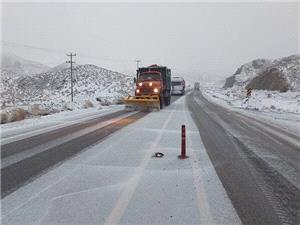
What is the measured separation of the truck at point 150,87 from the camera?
2560cm

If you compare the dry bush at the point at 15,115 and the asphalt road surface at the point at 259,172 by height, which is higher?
the dry bush at the point at 15,115

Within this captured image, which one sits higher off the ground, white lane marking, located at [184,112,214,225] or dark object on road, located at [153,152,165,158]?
dark object on road, located at [153,152,165,158]

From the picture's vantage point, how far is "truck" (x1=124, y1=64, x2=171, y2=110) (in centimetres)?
2560

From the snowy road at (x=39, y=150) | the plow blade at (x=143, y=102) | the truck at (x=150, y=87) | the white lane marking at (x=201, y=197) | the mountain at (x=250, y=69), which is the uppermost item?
the mountain at (x=250, y=69)

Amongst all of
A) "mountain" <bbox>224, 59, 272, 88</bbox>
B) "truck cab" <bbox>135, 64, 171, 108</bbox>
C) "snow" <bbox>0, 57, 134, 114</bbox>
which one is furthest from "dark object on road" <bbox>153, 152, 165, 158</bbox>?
"mountain" <bbox>224, 59, 272, 88</bbox>

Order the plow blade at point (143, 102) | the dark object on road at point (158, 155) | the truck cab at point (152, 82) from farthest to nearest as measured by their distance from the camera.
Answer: the truck cab at point (152, 82), the plow blade at point (143, 102), the dark object on road at point (158, 155)

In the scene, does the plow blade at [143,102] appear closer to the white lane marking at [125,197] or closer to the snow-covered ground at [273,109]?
the snow-covered ground at [273,109]

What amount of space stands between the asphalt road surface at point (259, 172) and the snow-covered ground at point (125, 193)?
0.88 ft

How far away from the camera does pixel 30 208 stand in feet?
17.8

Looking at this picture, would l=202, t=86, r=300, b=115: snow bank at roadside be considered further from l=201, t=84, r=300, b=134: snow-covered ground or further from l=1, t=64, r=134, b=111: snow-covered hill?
l=1, t=64, r=134, b=111: snow-covered hill

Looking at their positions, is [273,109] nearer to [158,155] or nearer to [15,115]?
[15,115]

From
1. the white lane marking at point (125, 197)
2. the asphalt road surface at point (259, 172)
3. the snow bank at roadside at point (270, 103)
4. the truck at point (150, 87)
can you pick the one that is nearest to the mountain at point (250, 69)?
the snow bank at roadside at point (270, 103)

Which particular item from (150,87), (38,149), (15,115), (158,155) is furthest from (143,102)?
(158,155)

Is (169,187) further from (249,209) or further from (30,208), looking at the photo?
(30,208)
